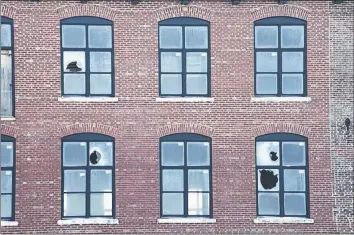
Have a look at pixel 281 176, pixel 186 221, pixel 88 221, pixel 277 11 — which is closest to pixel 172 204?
pixel 186 221

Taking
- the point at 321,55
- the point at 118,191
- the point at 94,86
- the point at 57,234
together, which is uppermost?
the point at 321,55

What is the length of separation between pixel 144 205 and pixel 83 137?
8.28 feet

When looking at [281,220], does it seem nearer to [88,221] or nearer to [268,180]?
[268,180]

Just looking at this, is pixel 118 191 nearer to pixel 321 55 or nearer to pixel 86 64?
pixel 86 64

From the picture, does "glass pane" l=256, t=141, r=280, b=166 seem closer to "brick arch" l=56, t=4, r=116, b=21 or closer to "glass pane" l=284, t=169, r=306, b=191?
Answer: "glass pane" l=284, t=169, r=306, b=191

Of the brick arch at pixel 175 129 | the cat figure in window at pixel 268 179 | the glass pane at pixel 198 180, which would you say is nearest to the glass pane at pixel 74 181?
the brick arch at pixel 175 129

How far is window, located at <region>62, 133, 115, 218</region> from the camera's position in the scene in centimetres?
1362

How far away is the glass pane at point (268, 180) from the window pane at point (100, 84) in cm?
490

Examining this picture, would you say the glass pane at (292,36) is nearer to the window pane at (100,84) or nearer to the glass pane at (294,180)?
the glass pane at (294,180)

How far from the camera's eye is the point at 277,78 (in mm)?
14203

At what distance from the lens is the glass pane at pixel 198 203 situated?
13.9 metres

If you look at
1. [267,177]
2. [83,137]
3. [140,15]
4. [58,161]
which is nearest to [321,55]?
[267,177]

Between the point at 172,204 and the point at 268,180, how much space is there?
110 inches

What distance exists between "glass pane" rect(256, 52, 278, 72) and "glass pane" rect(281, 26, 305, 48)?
43cm
